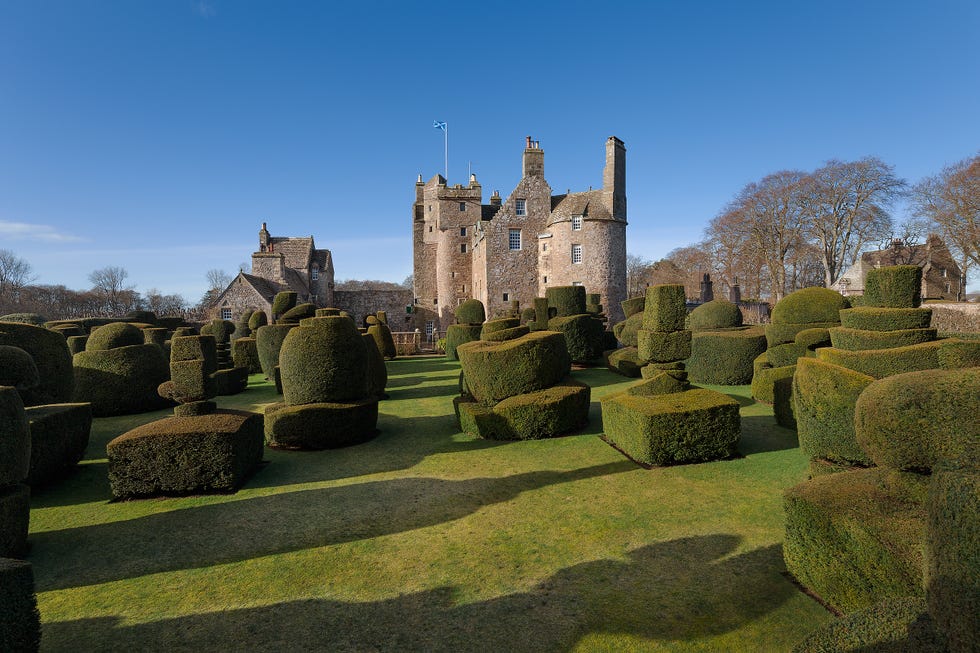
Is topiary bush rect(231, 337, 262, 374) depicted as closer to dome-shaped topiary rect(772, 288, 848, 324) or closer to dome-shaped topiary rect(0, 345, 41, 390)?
dome-shaped topiary rect(0, 345, 41, 390)

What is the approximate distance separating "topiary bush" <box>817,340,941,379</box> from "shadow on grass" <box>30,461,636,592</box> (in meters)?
4.83

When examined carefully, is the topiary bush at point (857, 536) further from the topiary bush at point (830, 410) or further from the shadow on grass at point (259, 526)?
the shadow on grass at point (259, 526)

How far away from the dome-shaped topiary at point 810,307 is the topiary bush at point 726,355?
4.48ft

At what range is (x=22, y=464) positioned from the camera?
19.2 ft

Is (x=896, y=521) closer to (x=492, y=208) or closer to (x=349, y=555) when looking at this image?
(x=349, y=555)

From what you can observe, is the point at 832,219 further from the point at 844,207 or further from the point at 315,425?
the point at 315,425

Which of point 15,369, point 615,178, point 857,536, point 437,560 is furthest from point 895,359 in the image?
point 615,178

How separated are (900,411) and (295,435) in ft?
33.4

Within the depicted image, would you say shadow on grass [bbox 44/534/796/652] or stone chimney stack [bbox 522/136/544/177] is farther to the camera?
stone chimney stack [bbox 522/136/544/177]

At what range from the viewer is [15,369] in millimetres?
8648

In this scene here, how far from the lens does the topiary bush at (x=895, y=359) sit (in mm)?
8320

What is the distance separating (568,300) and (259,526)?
1835 cm

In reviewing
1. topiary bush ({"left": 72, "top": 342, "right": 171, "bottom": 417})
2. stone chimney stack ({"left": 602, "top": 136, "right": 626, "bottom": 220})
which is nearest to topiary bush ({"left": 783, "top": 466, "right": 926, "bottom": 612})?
topiary bush ({"left": 72, "top": 342, "right": 171, "bottom": 417})

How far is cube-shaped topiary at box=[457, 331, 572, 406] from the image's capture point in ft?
36.7
